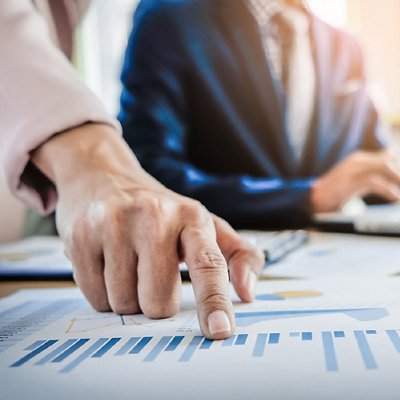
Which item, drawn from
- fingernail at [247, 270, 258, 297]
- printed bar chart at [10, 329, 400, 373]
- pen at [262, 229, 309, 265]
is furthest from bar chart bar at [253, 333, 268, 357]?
pen at [262, 229, 309, 265]

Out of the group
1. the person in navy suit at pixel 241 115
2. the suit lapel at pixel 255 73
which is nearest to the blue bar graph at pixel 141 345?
the person in navy suit at pixel 241 115

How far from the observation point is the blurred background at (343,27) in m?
1.95

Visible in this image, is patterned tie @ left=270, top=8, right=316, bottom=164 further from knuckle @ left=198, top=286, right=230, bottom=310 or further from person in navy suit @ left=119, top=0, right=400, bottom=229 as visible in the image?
knuckle @ left=198, top=286, right=230, bottom=310

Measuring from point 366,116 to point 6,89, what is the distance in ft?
4.25

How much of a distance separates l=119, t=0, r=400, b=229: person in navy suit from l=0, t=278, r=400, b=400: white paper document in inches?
23.4

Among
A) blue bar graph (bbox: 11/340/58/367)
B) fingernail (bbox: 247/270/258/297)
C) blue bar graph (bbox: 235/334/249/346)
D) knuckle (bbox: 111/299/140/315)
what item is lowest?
fingernail (bbox: 247/270/258/297)

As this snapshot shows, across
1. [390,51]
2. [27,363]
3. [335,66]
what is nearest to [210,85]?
[335,66]

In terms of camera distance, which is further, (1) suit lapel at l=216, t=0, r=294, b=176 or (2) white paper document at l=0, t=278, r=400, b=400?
(1) suit lapel at l=216, t=0, r=294, b=176

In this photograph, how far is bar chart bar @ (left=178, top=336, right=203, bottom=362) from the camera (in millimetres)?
292

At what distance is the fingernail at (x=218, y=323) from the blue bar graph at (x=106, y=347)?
0.06m

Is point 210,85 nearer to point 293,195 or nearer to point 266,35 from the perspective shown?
point 266,35

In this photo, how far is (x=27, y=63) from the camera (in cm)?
53

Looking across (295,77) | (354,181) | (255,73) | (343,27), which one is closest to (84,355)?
(354,181)

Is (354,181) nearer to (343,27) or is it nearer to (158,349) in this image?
(158,349)
